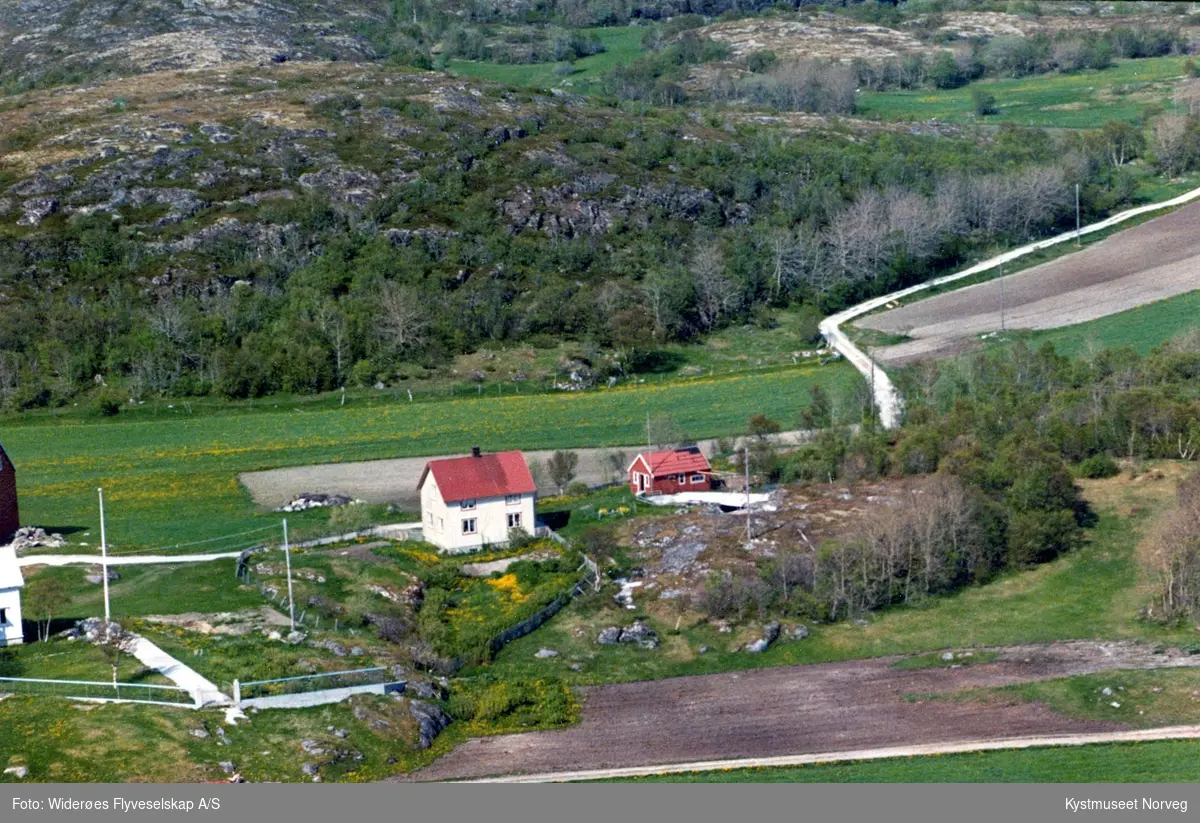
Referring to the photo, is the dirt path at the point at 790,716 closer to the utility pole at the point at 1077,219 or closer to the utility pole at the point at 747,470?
the utility pole at the point at 747,470

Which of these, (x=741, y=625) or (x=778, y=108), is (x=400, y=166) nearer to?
(x=778, y=108)

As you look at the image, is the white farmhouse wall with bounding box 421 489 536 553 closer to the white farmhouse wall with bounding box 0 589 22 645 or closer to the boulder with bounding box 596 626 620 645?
the boulder with bounding box 596 626 620 645

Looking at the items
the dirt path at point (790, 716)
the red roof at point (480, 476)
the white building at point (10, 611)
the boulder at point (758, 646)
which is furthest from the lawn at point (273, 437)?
the dirt path at point (790, 716)

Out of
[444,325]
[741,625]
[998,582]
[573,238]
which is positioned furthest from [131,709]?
[573,238]

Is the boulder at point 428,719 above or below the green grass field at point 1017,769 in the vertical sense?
above

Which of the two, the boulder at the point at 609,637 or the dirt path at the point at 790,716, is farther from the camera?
the boulder at the point at 609,637

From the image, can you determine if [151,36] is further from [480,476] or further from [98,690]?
[98,690]

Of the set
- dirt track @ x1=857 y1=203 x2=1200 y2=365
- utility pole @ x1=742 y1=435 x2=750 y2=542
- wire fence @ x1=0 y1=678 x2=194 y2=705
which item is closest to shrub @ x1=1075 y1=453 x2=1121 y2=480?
utility pole @ x1=742 y1=435 x2=750 y2=542
